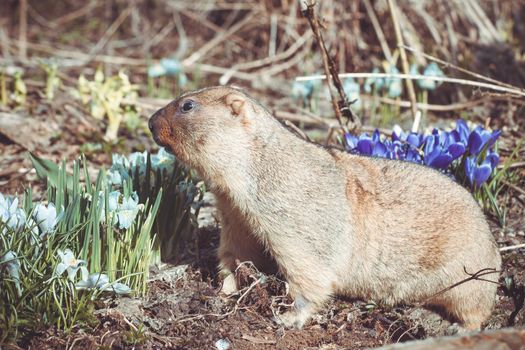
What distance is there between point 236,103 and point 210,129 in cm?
19

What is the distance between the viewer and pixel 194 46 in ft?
29.8

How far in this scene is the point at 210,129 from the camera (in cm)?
364

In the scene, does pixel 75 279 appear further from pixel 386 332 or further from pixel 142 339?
pixel 386 332

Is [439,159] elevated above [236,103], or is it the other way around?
[236,103]

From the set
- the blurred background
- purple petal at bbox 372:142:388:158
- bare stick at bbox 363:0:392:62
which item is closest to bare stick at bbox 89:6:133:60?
the blurred background

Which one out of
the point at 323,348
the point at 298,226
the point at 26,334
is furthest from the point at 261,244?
the point at 26,334

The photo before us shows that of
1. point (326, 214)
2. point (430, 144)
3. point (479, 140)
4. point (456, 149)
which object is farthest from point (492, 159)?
point (326, 214)

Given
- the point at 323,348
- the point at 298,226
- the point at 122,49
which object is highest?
the point at 122,49

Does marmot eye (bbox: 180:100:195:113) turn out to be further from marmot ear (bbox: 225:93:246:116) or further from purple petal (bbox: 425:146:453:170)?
purple petal (bbox: 425:146:453:170)

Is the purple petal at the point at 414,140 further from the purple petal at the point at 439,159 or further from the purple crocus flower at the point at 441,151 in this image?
the purple petal at the point at 439,159

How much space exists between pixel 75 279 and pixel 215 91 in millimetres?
1219

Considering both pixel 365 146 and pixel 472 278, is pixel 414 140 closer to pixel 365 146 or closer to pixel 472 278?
pixel 365 146

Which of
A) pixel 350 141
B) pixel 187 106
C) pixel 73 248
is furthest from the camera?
pixel 350 141

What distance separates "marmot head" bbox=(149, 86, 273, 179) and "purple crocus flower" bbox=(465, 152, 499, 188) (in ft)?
4.75
